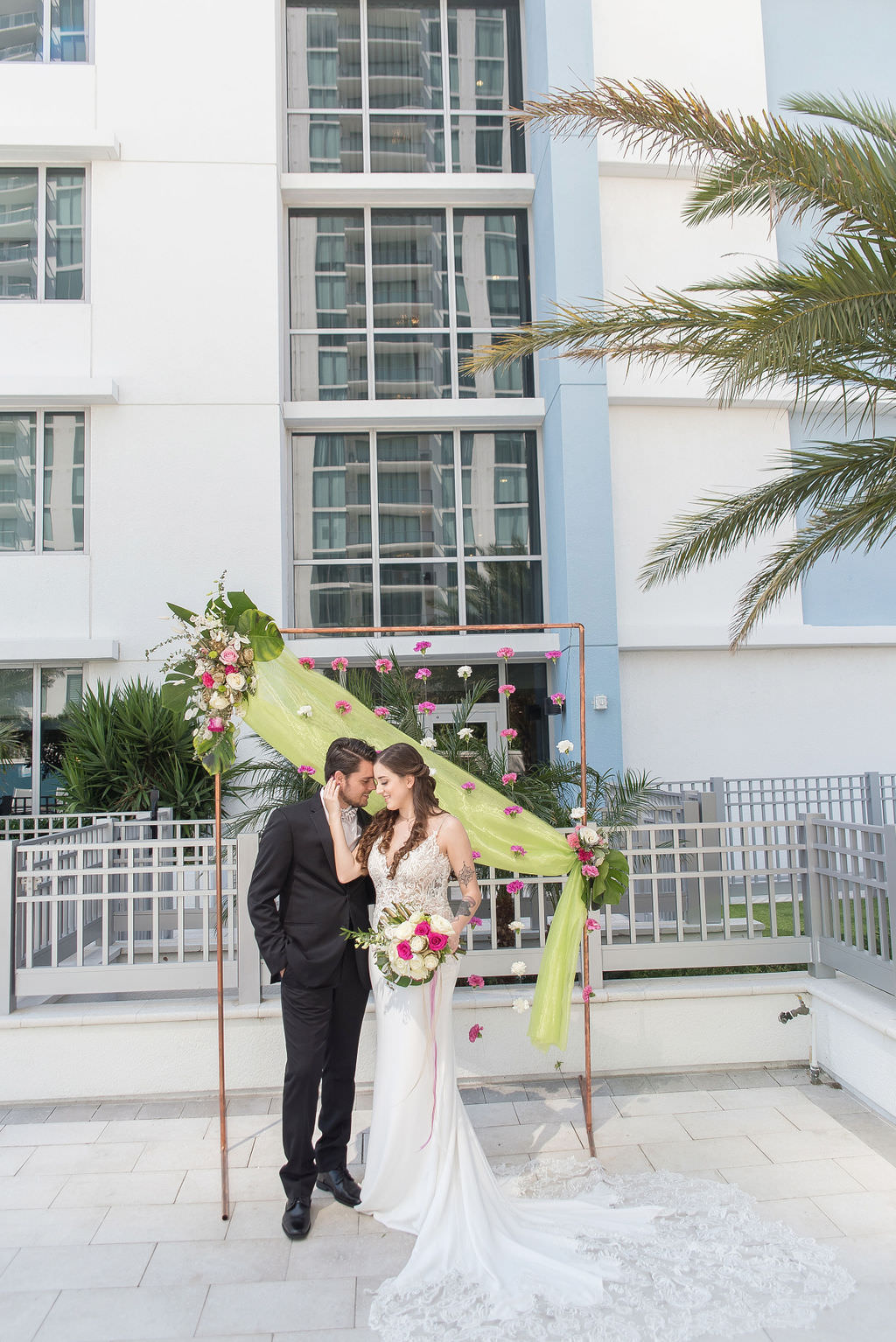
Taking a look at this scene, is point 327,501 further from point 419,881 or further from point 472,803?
point 419,881

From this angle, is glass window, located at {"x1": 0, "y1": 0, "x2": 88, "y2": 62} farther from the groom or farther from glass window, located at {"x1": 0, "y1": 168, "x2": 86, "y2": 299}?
the groom

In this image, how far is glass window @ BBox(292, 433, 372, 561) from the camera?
12.9 meters

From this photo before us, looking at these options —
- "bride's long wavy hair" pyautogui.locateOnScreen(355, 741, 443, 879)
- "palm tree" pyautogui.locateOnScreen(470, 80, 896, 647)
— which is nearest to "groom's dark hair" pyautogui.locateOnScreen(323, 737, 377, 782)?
"bride's long wavy hair" pyautogui.locateOnScreen(355, 741, 443, 879)

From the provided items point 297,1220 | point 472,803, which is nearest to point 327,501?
point 472,803

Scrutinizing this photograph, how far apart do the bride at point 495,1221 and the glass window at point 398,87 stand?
12.0m

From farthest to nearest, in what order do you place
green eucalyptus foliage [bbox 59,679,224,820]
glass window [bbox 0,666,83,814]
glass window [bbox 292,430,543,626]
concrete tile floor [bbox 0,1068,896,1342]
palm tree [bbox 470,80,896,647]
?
glass window [bbox 292,430,543,626] → glass window [bbox 0,666,83,814] → green eucalyptus foliage [bbox 59,679,224,820] → palm tree [bbox 470,80,896,647] → concrete tile floor [bbox 0,1068,896,1342]

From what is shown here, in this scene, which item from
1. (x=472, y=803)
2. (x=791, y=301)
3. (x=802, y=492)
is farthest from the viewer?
(x=802, y=492)

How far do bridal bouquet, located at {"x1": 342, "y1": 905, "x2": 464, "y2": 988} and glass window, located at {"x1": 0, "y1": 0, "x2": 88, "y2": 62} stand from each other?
13.1m

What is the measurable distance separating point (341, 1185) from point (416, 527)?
9.85 metres

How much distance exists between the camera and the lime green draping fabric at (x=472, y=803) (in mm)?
4617

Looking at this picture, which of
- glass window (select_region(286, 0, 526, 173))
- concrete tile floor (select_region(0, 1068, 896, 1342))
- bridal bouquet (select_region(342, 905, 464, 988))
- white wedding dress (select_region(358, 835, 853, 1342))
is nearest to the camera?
white wedding dress (select_region(358, 835, 853, 1342))

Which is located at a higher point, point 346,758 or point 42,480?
point 42,480

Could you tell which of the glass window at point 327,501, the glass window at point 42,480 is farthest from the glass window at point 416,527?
the glass window at point 42,480

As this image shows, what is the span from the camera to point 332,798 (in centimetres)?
407
